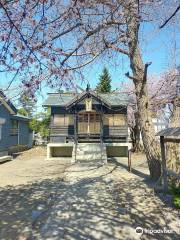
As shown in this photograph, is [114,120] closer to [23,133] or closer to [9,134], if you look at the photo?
[9,134]

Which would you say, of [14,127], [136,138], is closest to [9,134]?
[14,127]

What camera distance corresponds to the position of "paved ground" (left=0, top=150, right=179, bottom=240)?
6613 millimetres

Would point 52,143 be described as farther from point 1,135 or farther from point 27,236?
point 27,236

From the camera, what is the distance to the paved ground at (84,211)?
6613mm

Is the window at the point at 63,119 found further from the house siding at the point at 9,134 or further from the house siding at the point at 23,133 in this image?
the house siding at the point at 23,133

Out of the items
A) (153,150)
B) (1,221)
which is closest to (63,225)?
(1,221)

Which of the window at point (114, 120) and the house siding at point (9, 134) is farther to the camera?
the window at point (114, 120)

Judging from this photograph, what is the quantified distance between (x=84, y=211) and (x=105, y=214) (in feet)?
2.06

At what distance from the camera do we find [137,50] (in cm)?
1410

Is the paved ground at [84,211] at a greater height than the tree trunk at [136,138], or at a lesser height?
lesser

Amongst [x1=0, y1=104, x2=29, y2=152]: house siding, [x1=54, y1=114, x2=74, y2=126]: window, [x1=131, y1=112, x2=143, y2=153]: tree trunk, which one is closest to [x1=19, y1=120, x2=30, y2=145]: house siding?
[x1=0, y1=104, x2=29, y2=152]: house siding

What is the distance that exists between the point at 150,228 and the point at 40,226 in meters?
2.42

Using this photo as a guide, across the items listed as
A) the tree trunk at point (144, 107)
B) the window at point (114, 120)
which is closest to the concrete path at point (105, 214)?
the tree trunk at point (144, 107)

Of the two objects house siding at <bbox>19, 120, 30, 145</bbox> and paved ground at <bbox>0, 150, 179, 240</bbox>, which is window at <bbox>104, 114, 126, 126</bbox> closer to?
house siding at <bbox>19, 120, 30, 145</bbox>
